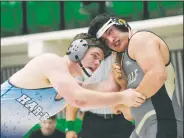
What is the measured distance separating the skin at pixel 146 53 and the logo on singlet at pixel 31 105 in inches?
18.1

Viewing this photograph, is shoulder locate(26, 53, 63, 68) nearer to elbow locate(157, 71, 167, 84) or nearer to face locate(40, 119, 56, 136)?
elbow locate(157, 71, 167, 84)

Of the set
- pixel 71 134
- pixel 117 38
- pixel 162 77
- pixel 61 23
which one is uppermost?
pixel 117 38

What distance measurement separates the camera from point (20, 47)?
616 cm

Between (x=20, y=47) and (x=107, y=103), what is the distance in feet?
13.4

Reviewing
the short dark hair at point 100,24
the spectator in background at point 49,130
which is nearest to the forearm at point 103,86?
the short dark hair at point 100,24

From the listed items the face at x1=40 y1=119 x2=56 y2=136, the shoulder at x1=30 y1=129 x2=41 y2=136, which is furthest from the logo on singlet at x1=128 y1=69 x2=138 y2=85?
the face at x1=40 y1=119 x2=56 y2=136

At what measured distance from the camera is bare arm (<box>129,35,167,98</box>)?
6.93 ft

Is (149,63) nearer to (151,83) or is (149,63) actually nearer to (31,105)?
(151,83)

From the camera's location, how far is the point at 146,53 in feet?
7.09

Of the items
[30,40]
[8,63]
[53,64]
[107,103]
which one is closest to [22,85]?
[53,64]

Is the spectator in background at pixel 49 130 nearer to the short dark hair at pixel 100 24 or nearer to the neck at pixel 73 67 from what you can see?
the neck at pixel 73 67

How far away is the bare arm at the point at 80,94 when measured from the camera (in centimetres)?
218

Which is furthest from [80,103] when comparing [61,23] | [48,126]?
[61,23]

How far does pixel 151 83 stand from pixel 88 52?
0.37m
